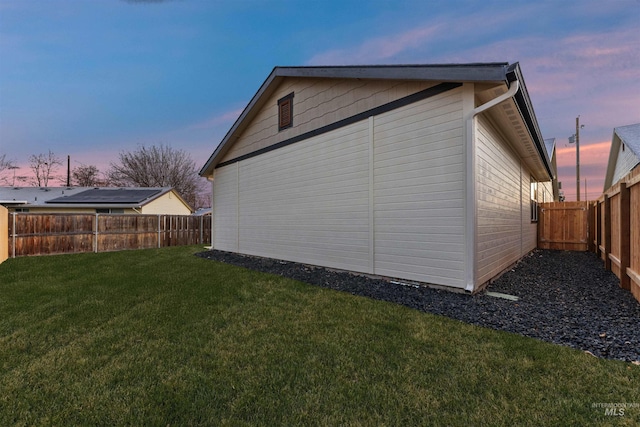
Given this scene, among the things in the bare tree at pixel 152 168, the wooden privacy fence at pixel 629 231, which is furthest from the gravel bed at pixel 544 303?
the bare tree at pixel 152 168

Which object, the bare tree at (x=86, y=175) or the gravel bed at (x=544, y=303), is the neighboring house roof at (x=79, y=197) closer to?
the bare tree at (x=86, y=175)

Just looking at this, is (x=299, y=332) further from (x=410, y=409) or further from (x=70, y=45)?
(x=70, y=45)

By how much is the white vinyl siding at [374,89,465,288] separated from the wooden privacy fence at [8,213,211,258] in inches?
474

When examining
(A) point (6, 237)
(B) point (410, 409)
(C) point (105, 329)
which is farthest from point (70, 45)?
(B) point (410, 409)

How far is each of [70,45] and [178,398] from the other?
13.1 metres

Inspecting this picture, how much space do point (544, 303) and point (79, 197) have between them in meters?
24.9

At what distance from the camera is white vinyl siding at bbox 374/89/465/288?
4.68m

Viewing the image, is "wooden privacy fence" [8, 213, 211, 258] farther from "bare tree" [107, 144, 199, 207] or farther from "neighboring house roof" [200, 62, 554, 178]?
"bare tree" [107, 144, 199, 207]

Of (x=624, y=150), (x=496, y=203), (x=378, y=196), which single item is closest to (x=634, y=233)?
(x=496, y=203)

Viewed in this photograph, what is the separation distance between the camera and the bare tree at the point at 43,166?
28094 mm


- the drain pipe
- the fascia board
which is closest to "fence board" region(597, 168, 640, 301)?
the drain pipe

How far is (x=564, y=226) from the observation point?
11500mm

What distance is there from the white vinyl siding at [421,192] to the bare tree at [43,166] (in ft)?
122

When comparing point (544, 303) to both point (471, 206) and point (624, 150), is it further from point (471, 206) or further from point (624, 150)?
point (624, 150)
